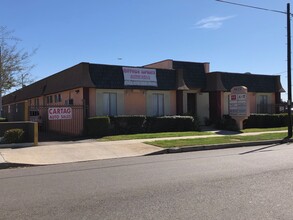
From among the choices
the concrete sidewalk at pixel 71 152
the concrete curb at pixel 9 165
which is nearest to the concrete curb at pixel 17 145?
the concrete sidewalk at pixel 71 152

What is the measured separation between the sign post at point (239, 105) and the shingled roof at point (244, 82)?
2003 millimetres

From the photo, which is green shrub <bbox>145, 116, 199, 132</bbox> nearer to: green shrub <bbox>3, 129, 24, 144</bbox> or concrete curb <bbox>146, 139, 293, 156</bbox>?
concrete curb <bbox>146, 139, 293, 156</bbox>

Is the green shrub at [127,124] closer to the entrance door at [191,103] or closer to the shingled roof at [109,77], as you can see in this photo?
the shingled roof at [109,77]

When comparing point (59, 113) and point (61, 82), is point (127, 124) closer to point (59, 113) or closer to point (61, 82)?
point (59, 113)

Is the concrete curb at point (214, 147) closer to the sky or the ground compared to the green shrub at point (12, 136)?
closer to the ground

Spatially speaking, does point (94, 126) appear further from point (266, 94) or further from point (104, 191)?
point (266, 94)

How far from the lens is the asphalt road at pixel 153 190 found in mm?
6168

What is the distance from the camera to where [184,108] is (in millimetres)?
27453

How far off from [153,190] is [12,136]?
10728mm

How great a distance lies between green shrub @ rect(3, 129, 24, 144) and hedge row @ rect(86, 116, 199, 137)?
4981 millimetres

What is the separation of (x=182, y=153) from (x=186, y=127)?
30.0 ft

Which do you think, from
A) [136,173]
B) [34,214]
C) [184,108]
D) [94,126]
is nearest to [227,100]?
[184,108]

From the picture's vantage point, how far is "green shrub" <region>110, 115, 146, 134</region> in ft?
71.9

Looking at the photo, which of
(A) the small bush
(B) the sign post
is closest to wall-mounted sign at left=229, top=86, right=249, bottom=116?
(B) the sign post
